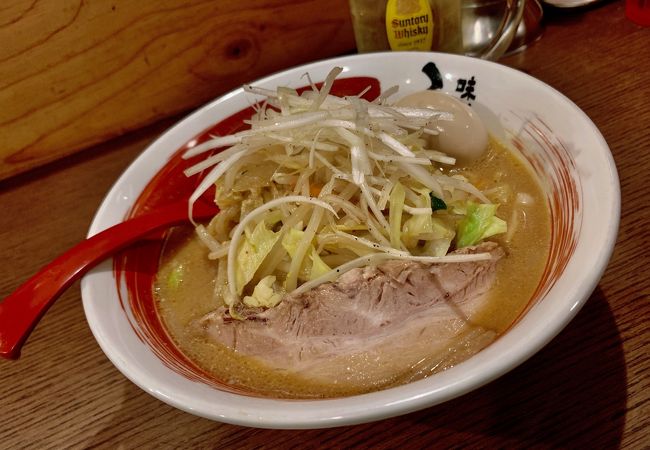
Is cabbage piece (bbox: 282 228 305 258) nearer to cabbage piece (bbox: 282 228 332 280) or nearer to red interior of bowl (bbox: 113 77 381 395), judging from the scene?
cabbage piece (bbox: 282 228 332 280)

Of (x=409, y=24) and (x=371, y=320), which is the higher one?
(x=409, y=24)

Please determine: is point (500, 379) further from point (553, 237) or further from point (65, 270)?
point (65, 270)

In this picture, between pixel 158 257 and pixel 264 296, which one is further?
pixel 158 257

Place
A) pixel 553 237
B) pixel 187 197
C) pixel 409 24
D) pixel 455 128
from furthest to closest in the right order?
pixel 409 24 → pixel 187 197 → pixel 455 128 → pixel 553 237

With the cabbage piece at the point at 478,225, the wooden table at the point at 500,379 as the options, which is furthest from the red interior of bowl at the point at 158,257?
the cabbage piece at the point at 478,225

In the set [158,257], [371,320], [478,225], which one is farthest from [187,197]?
[478,225]

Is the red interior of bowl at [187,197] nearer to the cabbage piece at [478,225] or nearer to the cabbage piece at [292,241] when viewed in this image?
the cabbage piece at [478,225]

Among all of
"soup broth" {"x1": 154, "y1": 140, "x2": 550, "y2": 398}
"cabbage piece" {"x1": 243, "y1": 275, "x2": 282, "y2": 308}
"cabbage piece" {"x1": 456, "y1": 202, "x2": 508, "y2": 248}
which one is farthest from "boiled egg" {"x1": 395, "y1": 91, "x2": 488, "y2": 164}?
"cabbage piece" {"x1": 243, "y1": 275, "x2": 282, "y2": 308}
